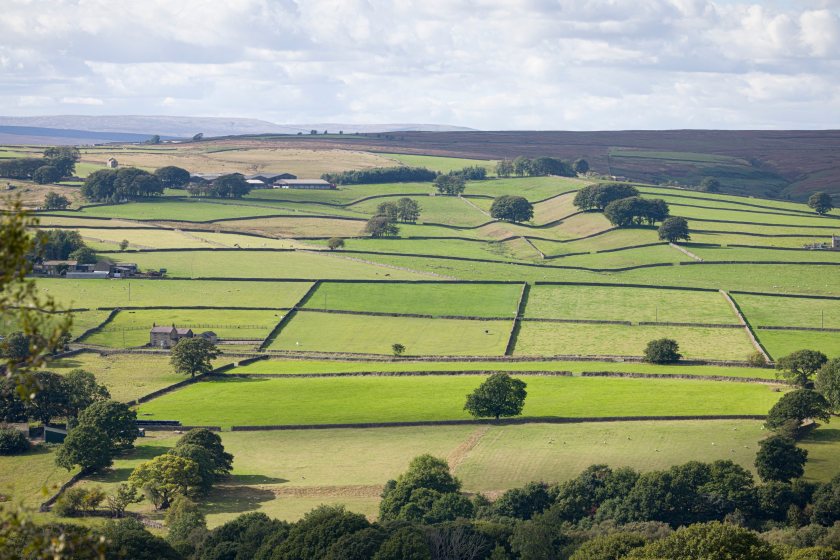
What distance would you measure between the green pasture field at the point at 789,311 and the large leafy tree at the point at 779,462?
151ft

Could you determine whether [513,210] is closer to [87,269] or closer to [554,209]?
[554,209]

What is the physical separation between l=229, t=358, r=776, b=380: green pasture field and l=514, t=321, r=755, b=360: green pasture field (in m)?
4.28

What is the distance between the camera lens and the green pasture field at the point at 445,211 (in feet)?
596

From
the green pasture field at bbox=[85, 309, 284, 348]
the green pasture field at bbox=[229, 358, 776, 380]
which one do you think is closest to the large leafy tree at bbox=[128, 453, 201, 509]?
the green pasture field at bbox=[229, 358, 776, 380]

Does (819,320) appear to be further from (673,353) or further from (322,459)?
(322,459)

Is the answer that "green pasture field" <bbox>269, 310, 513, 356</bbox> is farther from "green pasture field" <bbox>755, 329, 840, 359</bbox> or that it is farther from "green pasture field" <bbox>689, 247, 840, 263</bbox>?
"green pasture field" <bbox>689, 247, 840, 263</bbox>

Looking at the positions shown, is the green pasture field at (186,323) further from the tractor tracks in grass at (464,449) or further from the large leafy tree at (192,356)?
the tractor tracks in grass at (464,449)

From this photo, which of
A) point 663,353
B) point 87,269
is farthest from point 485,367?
point 87,269

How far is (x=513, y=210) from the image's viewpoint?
7121 inches

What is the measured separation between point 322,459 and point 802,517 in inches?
1113

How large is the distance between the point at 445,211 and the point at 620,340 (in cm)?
8721

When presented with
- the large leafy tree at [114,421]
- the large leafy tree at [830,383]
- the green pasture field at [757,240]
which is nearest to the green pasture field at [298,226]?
the green pasture field at [757,240]

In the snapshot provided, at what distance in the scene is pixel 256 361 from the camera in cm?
10019

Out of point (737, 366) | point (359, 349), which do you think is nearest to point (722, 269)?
point (737, 366)
